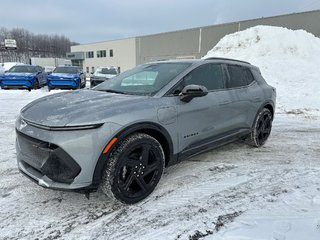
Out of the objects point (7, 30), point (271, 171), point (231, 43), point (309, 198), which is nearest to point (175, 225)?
point (309, 198)

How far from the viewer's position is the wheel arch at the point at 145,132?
9.06ft

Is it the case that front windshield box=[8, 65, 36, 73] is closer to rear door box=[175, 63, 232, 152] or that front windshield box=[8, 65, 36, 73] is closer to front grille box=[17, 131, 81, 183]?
rear door box=[175, 63, 232, 152]

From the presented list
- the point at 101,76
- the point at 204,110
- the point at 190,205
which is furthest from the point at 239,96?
the point at 101,76

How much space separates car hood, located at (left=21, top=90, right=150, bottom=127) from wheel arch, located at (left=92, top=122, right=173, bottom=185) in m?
0.22

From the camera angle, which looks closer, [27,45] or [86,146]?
[86,146]

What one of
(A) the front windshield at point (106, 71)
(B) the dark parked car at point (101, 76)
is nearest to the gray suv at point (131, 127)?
(B) the dark parked car at point (101, 76)

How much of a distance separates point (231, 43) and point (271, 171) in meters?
16.2

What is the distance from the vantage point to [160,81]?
12.2 ft

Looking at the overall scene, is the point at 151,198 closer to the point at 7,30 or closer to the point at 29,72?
the point at 29,72

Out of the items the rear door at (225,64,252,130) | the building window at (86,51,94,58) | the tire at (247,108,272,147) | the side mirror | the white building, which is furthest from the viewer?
the building window at (86,51,94,58)

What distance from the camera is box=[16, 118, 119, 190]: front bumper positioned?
2646 millimetres

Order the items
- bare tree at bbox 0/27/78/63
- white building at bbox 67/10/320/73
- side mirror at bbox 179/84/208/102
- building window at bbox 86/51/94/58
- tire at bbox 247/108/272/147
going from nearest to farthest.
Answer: side mirror at bbox 179/84/208/102
tire at bbox 247/108/272/147
white building at bbox 67/10/320/73
building window at bbox 86/51/94/58
bare tree at bbox 0/27/78/63

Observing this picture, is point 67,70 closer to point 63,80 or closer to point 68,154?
point 63,80

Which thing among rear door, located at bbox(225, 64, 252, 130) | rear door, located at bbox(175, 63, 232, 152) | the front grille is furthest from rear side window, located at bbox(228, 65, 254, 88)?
the front grille
